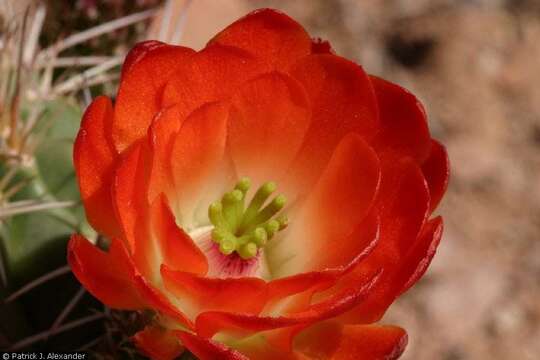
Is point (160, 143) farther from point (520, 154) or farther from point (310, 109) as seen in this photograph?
point (520, 154)

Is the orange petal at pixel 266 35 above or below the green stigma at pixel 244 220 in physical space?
above

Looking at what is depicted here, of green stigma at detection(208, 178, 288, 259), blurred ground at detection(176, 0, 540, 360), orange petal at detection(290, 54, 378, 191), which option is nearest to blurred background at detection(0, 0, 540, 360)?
blurred ground at detection(176, 0, 540, 360)

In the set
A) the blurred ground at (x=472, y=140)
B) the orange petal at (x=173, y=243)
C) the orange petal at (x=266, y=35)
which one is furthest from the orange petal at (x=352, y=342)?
the blurred ground at (x=472, y=140)

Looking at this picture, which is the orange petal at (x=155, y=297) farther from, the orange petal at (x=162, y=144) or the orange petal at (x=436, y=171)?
the orange petal at (x=436, y=171)

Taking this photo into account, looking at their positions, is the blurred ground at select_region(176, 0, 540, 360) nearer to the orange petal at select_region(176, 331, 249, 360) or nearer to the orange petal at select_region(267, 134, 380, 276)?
the orange petal at select_region(267, 134, 380, 276)

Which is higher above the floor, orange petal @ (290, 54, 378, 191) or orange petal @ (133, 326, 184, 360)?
orange petal @ (290, 54, 378, 191)

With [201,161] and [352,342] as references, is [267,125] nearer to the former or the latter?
[201,161]

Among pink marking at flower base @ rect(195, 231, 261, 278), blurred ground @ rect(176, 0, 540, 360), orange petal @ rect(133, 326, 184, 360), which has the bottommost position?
blurred ground @ rect(176, 0, 540, 360)

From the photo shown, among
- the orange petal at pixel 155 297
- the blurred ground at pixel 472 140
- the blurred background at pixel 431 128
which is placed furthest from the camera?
the blurred ground at pixel 472 140
